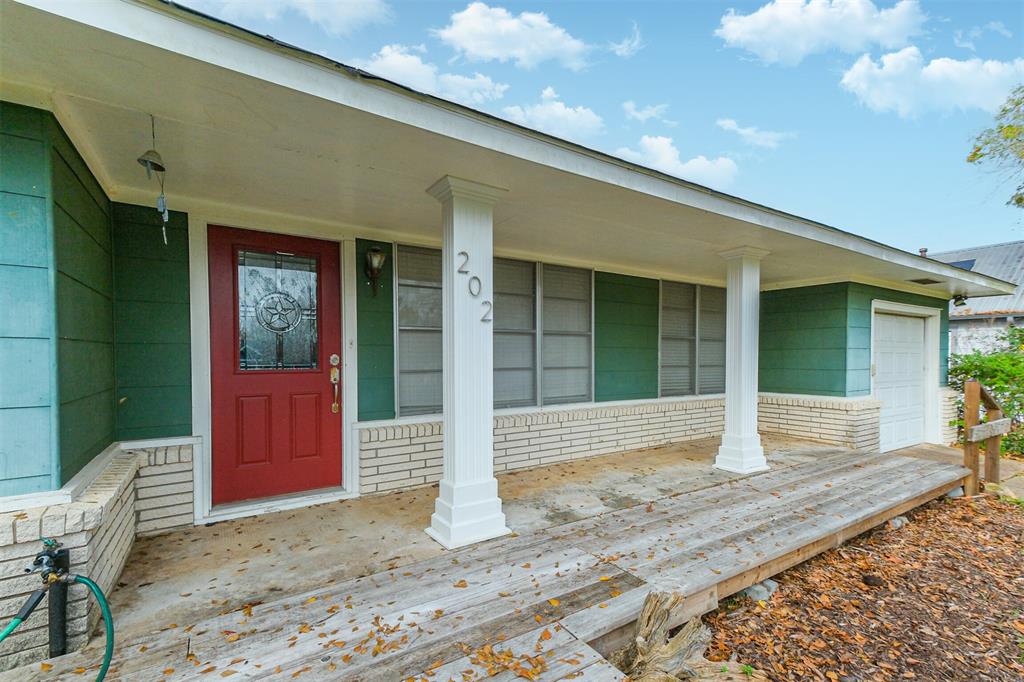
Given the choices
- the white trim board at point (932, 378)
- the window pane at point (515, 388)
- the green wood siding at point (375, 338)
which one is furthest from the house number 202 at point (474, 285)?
the white trim board at point (932, 378)

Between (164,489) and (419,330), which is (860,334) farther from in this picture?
(164,489)

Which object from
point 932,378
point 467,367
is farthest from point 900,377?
point 467,367

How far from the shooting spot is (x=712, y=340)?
19.0 ft

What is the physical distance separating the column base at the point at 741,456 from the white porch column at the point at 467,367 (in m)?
2.57

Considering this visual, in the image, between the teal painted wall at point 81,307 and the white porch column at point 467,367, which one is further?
the white porch column at point 467,367

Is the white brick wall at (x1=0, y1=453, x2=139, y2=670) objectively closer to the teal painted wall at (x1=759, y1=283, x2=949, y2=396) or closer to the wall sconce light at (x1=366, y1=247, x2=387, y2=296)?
the wall sconce light at (x1=366, y1=247, x2=387, y2=296)

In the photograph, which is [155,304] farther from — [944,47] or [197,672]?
[944,47]

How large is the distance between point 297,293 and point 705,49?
254 inches

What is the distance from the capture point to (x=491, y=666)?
151 cm

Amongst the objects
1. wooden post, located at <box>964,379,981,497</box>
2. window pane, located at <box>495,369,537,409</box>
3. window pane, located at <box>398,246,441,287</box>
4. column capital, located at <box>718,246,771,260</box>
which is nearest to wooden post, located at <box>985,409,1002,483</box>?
wooden post, located at <box>964,379,981,497</box>

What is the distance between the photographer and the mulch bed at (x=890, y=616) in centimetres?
201

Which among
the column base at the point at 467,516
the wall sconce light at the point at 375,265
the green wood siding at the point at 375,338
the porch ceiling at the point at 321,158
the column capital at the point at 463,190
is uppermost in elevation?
the porch ceiling at the point at 321,158

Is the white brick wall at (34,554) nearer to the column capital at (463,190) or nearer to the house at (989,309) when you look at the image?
the column capital at (463,190)

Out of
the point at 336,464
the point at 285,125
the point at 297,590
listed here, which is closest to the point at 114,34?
the point at 285,125
